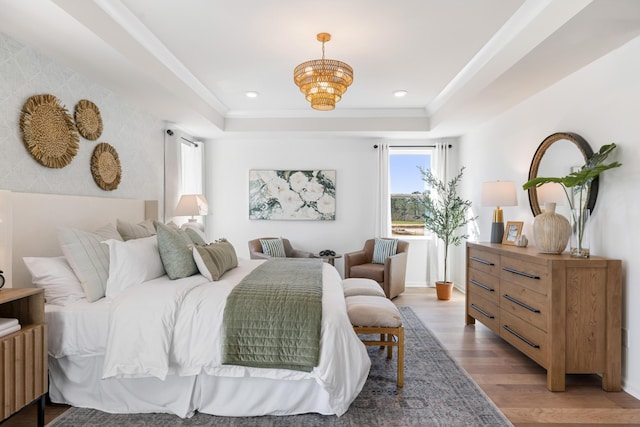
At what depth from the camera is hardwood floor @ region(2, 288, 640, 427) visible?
2.27 m

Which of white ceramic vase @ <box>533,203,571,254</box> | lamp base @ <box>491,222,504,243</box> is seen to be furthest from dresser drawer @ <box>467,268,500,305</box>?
white ceramic vase @ <box>533,203,571,254</box>

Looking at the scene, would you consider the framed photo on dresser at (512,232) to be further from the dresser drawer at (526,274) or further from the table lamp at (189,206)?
the table lamp at (189,206)

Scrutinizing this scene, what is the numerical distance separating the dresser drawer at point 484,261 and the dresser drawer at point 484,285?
0.05m

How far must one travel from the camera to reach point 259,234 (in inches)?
245

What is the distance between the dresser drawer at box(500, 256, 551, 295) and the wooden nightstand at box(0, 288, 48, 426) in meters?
3.25

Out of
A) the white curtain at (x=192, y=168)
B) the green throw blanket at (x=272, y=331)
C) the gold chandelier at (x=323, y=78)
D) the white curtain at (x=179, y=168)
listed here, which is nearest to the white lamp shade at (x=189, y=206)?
the white curtain at (x=179, y=168)

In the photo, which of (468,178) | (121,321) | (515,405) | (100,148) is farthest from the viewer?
(468,178)

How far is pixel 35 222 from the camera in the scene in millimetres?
2715

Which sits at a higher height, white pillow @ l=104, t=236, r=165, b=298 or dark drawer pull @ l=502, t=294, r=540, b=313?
white pillow @ l=104, t=236, r=165, b=298

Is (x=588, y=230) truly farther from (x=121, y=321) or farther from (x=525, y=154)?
(x=121, y=321)

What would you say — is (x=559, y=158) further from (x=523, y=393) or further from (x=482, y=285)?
(x=523, y=393)

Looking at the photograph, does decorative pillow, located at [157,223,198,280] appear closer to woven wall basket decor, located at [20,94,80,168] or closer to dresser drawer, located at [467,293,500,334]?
woven wall basket decor, located at [20,94,80,168]

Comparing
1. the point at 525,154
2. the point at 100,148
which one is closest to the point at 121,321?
the point at 100,148

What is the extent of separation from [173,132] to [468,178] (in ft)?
13.9
